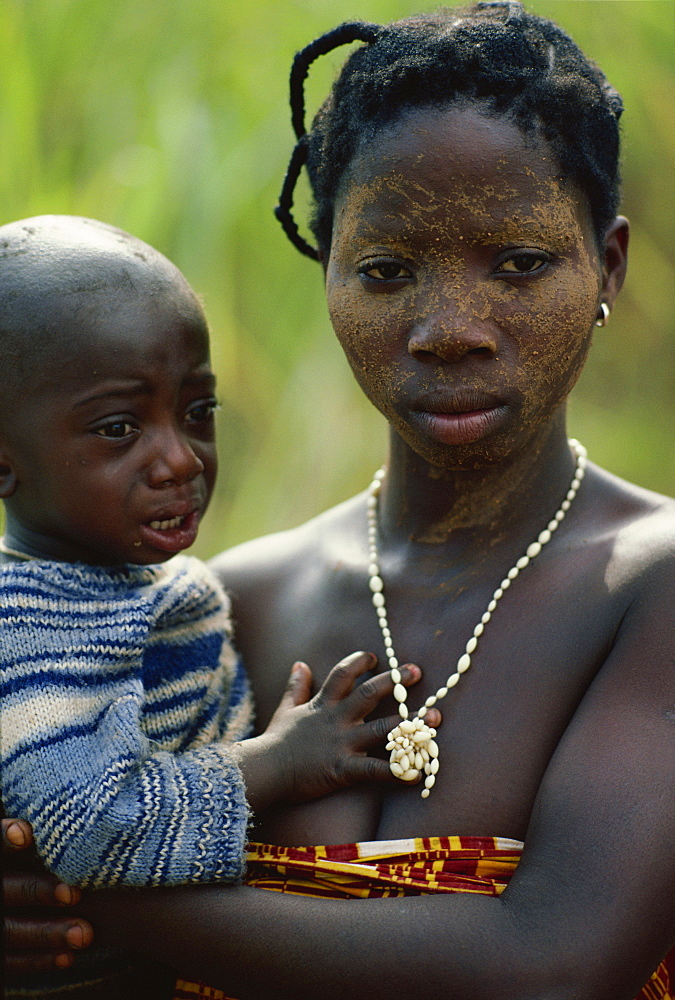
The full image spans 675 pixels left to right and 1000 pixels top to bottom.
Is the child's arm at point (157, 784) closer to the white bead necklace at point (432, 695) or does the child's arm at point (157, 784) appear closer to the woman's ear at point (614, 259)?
the white bead necklace at point (432, 695)

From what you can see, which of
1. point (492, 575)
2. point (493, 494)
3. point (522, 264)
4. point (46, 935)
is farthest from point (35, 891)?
point (522, 264)

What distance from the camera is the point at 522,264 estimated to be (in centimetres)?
171

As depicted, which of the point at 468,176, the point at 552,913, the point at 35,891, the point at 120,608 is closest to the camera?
the point at 552,913

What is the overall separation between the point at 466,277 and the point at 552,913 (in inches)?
37.4

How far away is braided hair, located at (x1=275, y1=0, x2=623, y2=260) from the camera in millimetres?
1696

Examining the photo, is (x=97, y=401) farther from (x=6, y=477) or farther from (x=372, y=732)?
(x=372, y=732)

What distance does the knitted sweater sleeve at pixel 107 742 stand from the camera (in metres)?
1.65

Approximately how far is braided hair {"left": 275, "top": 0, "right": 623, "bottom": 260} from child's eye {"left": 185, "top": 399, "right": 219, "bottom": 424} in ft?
1.45

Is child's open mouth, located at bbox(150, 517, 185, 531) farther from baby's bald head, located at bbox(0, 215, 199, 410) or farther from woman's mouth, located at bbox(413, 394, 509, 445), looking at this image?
woman's mouth, located at bbox(413, 394, 509, 445)

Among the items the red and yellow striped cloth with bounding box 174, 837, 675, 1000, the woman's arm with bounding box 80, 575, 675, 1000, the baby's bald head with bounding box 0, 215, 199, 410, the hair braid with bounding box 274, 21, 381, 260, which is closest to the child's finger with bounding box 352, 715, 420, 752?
the red and yellow striped cloth with bounding box 174, 837, 675, 1000

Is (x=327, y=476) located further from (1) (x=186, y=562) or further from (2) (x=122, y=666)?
(2) (x=122, y=666)

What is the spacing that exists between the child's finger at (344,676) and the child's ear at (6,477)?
685 mm

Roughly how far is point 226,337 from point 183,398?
2.15m

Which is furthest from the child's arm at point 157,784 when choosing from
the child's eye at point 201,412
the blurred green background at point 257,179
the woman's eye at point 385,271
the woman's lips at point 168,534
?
the blurred green background at point 257,179
